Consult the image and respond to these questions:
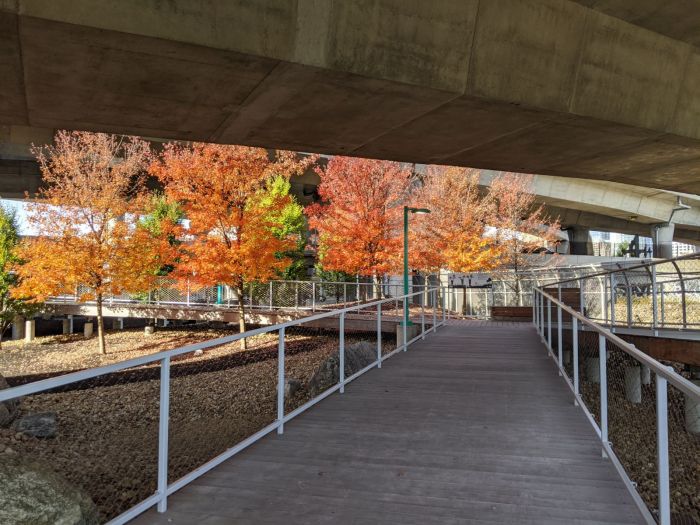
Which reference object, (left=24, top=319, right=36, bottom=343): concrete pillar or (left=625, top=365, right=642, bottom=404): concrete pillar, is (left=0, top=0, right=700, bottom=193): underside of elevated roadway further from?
(left=24, top=319, right=36, bottom=343): concrete pillar

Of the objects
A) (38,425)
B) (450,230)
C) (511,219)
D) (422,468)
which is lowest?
(38,425)

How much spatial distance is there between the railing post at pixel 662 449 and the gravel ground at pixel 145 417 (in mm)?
4111

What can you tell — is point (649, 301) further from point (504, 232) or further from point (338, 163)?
point (504, 232)

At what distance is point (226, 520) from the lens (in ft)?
11.7

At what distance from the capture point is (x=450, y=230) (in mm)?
24828

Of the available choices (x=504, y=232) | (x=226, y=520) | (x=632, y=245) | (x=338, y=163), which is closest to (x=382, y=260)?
(x=338, y=163)

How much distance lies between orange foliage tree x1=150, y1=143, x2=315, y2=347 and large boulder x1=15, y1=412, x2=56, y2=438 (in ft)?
26.5

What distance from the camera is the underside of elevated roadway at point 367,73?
4.19m

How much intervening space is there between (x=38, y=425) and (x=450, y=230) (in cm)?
1869

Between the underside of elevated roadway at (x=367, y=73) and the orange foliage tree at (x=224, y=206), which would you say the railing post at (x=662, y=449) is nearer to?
the underside of elevated roadway at (x=367, y=73)

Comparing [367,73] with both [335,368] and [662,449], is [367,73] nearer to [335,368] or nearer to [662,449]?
[662,449]

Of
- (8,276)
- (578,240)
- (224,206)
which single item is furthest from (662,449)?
(578,240)

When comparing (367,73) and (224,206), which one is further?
(224,206)

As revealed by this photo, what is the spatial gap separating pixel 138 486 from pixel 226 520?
3973mm
